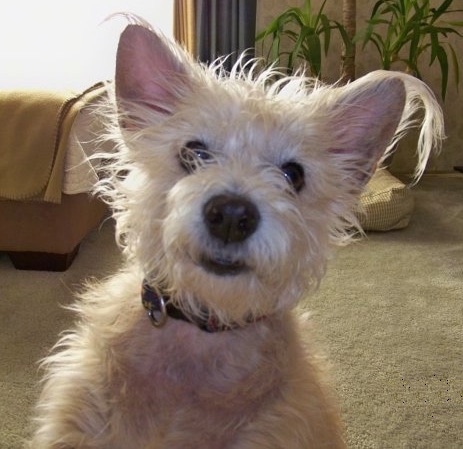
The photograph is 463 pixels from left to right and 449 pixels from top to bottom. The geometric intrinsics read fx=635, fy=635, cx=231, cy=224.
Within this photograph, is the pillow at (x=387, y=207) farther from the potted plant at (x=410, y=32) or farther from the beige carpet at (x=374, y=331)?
the potted plant at (x=410, y=32)

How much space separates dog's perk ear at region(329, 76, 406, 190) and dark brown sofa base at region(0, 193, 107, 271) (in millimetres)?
1306

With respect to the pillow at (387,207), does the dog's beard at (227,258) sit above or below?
above

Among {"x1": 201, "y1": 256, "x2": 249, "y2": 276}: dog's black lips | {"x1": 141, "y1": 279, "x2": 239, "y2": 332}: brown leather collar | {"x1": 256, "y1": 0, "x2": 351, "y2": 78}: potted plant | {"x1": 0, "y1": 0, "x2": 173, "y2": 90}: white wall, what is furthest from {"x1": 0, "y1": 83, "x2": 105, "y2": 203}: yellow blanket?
{"x1": 256, "y1": 0, "x2": 351, "y2": 78}: potted plant

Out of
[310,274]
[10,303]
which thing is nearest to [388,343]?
[310,274]

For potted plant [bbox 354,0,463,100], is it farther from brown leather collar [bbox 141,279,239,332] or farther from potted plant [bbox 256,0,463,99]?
brown leather collar [bbox 141,279,239,332]

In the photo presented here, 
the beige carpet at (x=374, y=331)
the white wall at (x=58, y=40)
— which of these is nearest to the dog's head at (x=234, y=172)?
the beige carpet at (x=374, y=331)

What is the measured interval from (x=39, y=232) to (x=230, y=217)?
4.90 ft

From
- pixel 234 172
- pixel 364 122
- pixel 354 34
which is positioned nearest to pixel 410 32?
pixel 354 34

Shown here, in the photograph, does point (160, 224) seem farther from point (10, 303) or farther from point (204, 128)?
point (10, 303)

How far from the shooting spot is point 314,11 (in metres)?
4.12

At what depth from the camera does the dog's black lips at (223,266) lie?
949 millimetres

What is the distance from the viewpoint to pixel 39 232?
2.23 meters

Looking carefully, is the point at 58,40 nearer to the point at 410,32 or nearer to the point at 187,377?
the point at 410,32

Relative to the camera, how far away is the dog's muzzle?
0.90 metres
